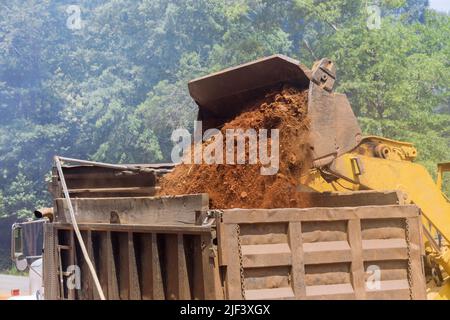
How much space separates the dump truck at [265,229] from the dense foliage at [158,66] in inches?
445

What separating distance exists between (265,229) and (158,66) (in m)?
21.4

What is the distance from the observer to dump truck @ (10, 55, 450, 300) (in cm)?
418

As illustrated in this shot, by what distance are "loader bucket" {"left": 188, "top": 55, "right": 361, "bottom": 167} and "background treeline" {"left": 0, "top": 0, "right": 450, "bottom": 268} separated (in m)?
11.4

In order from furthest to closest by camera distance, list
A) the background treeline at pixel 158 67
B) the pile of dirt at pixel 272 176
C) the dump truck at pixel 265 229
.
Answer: the background treeline at pixel 158 67, the pile of dirt at pixel 272 176, the dump truck at pixel 265 229

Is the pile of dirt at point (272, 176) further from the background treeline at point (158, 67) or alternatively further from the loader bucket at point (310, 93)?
the background treeline at point (158, 67)

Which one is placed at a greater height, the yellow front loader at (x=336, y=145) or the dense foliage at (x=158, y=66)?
the dense foliage at (x=158, y=66)

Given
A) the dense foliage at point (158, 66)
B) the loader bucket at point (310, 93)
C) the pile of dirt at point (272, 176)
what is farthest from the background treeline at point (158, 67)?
the pile of dirt at point (272, 176)

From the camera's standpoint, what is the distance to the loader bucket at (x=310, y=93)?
5.02 meters

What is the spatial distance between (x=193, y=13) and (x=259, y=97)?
62.0 ft

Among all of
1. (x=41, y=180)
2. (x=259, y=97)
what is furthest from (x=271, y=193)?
(x=41, y=180)

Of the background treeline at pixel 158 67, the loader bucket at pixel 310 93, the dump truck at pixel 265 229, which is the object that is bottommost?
the dump truck at pixel 265 229
